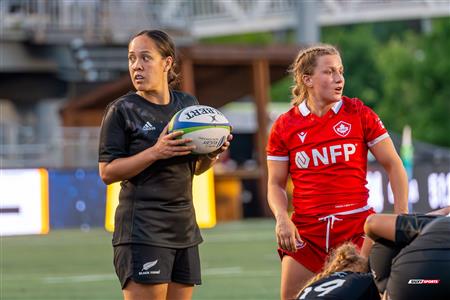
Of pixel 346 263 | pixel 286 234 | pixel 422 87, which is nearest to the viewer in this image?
pixel 346 263

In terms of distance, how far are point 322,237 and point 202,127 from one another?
1.17m

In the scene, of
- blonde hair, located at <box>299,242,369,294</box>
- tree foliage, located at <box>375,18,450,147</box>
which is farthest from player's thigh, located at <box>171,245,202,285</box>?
tree foliage, located at <box>375,18,450,147</box>

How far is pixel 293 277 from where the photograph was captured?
7.02 metres

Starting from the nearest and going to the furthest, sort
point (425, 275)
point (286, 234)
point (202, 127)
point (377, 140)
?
point (425, 275)
point (202, 127)
point (286, 234)
point (377, 140)

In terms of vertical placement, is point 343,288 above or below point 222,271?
above

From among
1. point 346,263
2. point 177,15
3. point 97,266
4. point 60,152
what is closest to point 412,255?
point 346,263

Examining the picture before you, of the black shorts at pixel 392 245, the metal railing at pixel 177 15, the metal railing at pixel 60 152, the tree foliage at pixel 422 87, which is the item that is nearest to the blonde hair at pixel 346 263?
the black shorts at pixel 392 245

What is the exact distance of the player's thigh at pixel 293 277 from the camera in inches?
275

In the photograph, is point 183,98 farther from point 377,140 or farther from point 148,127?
point 377,140

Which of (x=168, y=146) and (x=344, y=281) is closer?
(x=344, y=281)

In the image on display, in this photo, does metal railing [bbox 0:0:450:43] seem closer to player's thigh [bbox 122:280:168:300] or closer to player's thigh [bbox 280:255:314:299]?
player's thigh [bbox 280:255:314:299]

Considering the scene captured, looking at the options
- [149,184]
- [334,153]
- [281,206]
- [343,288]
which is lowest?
[343,288]

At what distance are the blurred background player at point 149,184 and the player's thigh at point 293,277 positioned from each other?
2.53 feet

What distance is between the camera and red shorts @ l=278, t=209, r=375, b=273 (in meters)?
7.00
